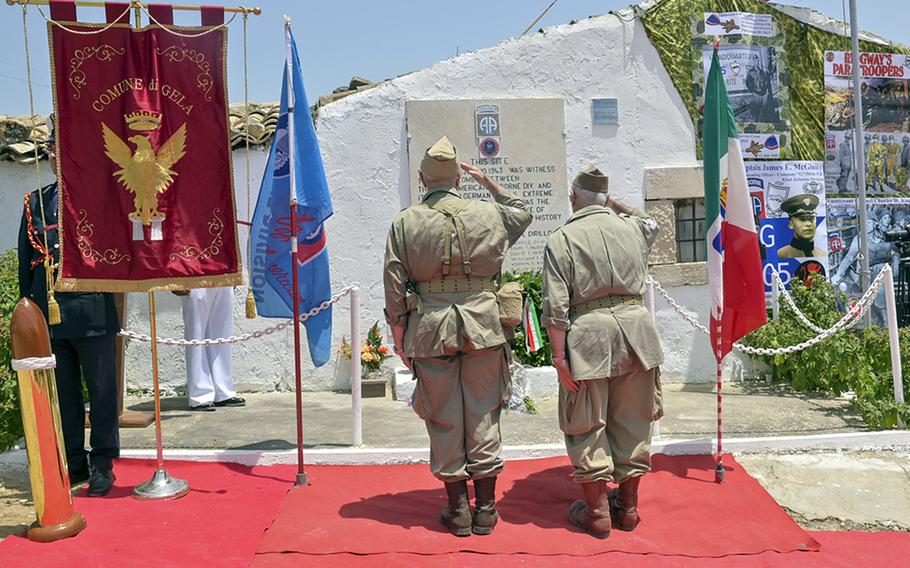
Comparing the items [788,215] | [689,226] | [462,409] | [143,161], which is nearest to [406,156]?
[689,226]

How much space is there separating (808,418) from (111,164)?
5.46 meters

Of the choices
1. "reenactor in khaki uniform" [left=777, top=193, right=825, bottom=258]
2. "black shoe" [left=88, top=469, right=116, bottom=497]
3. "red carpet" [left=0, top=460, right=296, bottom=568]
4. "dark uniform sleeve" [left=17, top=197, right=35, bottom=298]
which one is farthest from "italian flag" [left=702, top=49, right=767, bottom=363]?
"dark uniform sleeve" [left=17, top=197, right=35, bottom=298]

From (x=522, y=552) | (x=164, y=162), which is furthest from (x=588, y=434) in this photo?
(x=164, y=162)

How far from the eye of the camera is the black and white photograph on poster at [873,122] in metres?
8.59

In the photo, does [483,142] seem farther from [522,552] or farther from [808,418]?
[522,552]

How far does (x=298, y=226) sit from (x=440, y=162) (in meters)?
1.56

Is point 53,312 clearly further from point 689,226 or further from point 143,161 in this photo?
point 689,226

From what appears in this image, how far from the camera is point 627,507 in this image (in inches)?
168

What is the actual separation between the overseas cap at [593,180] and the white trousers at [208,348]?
4.05 metres

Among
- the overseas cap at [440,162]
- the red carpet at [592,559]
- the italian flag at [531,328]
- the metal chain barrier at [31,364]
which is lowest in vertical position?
the red carpet at [592,559]

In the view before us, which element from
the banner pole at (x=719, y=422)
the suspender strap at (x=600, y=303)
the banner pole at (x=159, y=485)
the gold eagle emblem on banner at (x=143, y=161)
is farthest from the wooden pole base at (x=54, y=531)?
the banner pole at (x=719, y=422)

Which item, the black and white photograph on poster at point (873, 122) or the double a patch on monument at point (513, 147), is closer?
the double a patch on monument at point (513, 147)

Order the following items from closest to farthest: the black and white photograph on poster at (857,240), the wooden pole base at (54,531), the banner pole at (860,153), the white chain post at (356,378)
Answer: the wooden pole base at (54,531) < the white chain post at (356,378) < the banner pole at (860,153) < the black and white photograph on poster at (857,240)

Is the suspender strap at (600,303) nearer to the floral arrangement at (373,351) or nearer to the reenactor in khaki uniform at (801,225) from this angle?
the floral arrangement at (373,351)
